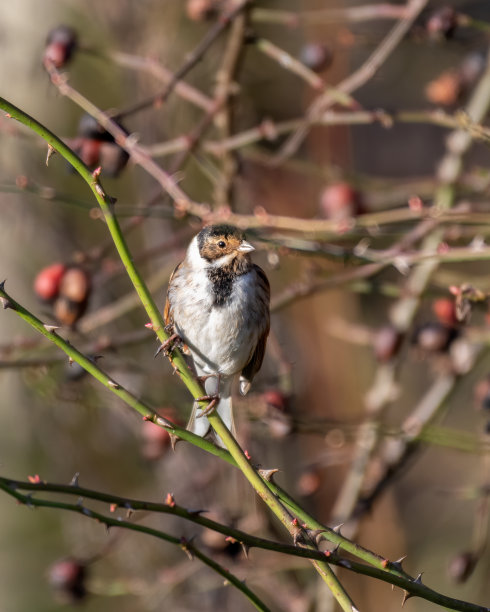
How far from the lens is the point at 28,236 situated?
5.40 m

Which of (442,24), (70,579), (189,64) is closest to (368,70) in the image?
(442,24)

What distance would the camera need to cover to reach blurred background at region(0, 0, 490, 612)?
3371 mm

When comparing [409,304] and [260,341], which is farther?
[409,304]

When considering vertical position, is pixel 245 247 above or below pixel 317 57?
below

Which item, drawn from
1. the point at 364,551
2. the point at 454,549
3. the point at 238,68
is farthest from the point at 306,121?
the point at 454,549

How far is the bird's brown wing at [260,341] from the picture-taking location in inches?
121

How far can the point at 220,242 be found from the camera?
120 inches

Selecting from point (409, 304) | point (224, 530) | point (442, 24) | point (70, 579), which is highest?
point (442, 24)

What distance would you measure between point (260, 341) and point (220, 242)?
1.29 ft

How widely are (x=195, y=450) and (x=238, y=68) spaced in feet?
7.98

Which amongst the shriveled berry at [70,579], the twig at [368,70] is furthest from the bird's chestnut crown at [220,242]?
the shriveled berry at [70,579]

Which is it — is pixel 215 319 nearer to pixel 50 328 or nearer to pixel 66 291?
pixel 66 291

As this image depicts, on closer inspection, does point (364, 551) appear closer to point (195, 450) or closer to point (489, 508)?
point (489, 508)

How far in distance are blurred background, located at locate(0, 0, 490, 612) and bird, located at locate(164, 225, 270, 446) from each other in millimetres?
149
